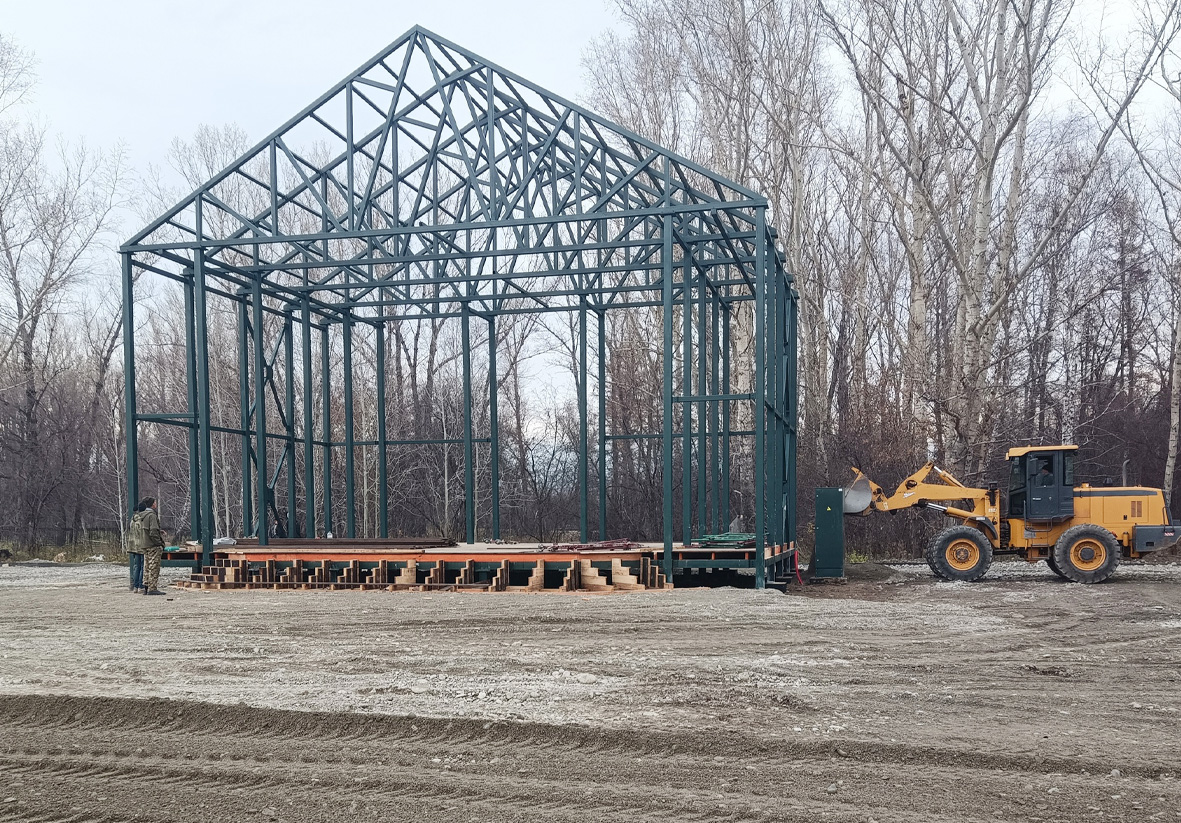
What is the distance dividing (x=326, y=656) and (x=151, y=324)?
1289 inches

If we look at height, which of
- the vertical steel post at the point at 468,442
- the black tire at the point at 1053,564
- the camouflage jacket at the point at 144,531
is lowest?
the black tire at the point at 1053,564

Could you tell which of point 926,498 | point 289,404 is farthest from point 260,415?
point 926,498

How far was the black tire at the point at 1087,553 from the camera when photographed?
17500 mm

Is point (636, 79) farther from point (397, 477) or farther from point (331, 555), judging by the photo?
point (331, 555)

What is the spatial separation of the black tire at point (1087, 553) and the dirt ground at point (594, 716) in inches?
179

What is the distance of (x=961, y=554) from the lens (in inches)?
723

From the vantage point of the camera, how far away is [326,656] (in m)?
10.2

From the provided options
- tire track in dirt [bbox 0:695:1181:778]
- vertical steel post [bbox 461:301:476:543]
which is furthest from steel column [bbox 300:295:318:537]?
tire track in dirt [bbox 0:695:1181:778]

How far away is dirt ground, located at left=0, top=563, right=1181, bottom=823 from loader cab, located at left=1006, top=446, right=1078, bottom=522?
4789mm

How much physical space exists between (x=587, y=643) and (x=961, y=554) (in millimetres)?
9848

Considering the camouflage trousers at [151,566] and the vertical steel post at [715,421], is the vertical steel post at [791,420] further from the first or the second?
the camouflage trousers at [151,566]

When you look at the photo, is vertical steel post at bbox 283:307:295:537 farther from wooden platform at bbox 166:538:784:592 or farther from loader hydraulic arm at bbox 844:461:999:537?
loader hydraulic arm at bbox 844:461:999:537

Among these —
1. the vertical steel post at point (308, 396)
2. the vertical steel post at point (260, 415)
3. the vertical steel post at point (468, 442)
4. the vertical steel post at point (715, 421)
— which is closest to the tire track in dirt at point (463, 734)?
the vertical steel post at point (260, 415)

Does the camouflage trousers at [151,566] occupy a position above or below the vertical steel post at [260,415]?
below
